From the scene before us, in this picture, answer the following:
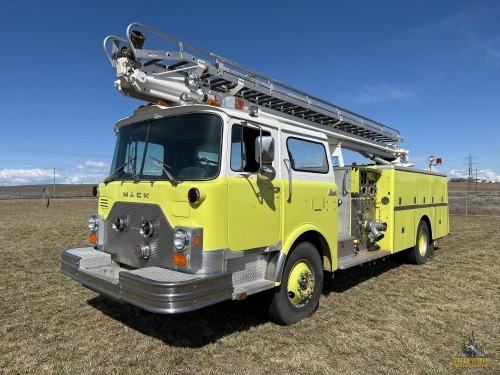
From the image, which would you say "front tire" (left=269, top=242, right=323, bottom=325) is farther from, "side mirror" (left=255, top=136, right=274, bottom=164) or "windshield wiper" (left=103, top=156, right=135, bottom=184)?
"windshield wiper" (left=103, top=156, right=135, bottom=184)

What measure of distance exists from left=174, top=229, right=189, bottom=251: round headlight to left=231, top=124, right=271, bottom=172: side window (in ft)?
2.83

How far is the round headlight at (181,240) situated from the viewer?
12.4ft

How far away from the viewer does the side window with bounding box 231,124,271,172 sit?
13.7 feet

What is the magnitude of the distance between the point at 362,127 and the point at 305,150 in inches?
125

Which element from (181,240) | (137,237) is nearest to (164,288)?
(181,240)

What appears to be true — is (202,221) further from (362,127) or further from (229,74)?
(362,127)

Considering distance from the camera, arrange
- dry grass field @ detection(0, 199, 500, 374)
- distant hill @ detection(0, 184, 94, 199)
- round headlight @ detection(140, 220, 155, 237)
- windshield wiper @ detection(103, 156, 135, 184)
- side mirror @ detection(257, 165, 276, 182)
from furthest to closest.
Answer: distant hill @ detection(0, 184, 94, 199) → windshield wiper @ detection(103, 156, 135, 184) → side mirror @ detection(257, 165, 276, 182) → round headlight @ detection(140, 220, 155, 237) → dry grass field @ detection(0, 199, 500, 374)

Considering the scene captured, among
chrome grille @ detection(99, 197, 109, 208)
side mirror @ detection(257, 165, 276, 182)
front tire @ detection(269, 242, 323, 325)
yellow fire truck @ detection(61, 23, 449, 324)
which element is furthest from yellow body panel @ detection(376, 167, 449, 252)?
chrome grille @ detection(99, 197, 109, 208)

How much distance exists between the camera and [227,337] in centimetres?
449

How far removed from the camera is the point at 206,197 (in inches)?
151

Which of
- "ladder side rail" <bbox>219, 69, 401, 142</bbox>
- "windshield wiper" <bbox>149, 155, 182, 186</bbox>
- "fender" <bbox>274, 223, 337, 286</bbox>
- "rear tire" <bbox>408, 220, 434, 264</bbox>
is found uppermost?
"ladder side rail" <bbox>219, 69, 401, 142</bbox>

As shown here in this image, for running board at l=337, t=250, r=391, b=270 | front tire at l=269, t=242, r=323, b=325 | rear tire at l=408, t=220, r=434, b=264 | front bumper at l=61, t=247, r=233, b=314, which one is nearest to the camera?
front bumper at l=61, t=247, r=233, b=314

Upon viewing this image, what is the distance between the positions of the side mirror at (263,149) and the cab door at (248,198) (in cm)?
22

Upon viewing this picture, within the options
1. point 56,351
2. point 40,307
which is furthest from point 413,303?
point 40,307
